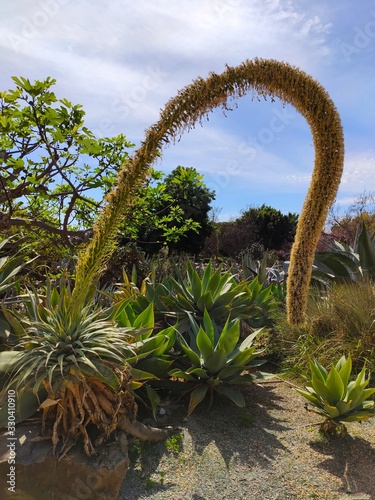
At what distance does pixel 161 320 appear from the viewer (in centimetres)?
542

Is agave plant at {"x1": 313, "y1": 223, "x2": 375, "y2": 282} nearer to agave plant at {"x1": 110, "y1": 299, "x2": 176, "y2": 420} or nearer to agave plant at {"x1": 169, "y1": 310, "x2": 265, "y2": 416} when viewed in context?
agave plant at {"x1": 169, "y1": 310, "x2": 265, "y2": 416}

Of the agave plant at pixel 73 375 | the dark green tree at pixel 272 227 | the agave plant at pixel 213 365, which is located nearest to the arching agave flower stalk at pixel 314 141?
the agave plant at pixel 73 375

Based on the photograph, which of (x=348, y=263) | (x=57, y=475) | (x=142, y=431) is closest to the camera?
(x=57, y=475)

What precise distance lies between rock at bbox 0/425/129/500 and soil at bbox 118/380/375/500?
0.73 feet

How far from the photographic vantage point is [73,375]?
11.0ft

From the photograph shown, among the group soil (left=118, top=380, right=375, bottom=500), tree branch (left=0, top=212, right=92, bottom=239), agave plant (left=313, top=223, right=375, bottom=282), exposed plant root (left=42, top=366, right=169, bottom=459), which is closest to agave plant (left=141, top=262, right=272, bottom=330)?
soil (left=118, top=380, right=375, bottom=500)

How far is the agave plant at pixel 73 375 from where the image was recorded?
3334 mm

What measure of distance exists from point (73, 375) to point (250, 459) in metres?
1.61

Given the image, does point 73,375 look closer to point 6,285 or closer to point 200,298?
point 6,285

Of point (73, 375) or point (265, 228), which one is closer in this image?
point (73, 375)

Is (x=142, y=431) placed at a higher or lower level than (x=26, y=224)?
lower

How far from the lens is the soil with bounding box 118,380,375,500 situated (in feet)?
11.4

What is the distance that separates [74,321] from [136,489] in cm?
128

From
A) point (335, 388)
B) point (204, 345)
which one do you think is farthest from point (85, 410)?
point (335, 388)
